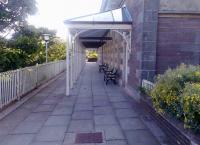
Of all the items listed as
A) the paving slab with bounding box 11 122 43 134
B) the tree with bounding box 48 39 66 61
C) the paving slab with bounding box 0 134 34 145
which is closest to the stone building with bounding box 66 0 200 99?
the paving slab with bounding box 11 122 43 134

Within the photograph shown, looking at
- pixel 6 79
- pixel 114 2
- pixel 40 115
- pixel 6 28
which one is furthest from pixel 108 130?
pixel 114 2

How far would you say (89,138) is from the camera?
528cm

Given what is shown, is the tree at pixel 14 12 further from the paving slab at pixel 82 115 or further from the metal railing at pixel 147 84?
the metal railing at pixel 147 84

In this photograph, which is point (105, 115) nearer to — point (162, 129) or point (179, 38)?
point (162, 129)

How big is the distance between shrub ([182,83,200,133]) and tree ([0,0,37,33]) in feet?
26.7

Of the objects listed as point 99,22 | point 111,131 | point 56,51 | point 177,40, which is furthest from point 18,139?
point 56,51

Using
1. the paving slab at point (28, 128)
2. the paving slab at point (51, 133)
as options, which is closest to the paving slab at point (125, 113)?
the paving slab at point (51, 133)

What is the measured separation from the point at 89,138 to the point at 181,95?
6.64 ft

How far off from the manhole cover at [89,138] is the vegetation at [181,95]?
1.36 meters

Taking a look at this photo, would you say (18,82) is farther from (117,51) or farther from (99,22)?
(117,51)

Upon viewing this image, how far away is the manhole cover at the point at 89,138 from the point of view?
201 inches

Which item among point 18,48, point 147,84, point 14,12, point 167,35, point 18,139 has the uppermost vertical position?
point 14,12

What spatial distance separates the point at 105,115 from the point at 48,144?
237 cm

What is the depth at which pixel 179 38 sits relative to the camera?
8438 millimetres
